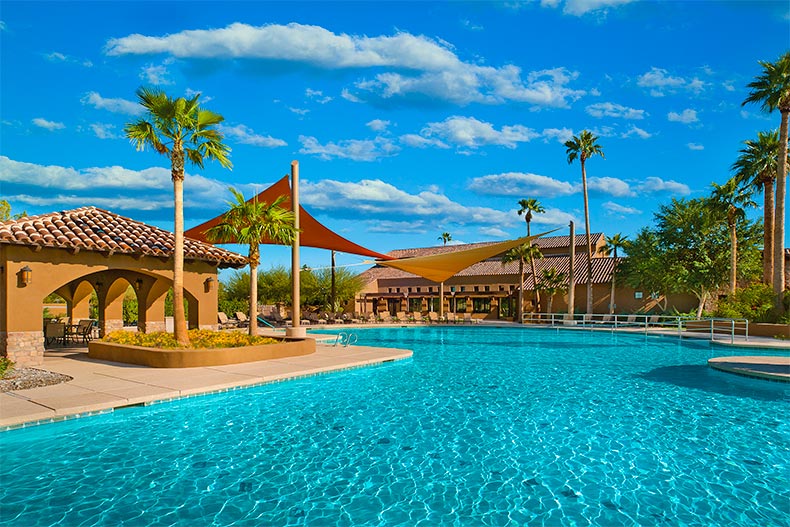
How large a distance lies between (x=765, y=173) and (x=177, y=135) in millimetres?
24924

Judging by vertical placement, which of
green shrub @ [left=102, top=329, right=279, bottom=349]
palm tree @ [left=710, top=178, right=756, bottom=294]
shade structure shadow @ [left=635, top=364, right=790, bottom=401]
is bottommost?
shade structure shadow @ [left=635, top=364, right=790, bottom=401]

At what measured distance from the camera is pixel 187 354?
10.8 m

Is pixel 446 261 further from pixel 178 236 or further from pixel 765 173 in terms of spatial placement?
pixel 765 173

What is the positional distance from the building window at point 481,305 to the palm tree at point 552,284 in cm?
474

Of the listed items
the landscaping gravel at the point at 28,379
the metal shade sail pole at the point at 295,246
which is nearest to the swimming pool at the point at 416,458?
the landscaping gravel at the point at 28,379

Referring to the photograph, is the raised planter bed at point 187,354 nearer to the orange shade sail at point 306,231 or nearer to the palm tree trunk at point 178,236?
the palm tree trunk at point 178,236

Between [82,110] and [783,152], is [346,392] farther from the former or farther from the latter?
[783,152]

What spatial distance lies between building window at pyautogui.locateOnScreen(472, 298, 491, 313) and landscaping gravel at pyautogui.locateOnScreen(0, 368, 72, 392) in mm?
30744

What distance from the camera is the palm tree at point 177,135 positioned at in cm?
1131

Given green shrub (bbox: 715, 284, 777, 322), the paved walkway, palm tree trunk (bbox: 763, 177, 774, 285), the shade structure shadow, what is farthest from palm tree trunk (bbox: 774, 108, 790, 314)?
the paved walkway

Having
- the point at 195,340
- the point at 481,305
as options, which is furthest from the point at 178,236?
the point at 481,305

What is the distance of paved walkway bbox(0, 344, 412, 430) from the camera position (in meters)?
6.95

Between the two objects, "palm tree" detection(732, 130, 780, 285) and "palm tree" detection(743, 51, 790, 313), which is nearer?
"palm tree" detection(743, 51, 790, 313)

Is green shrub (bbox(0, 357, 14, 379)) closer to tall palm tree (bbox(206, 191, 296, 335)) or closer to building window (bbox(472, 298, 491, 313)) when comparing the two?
tall palm tree (bbox(206, 191, 296, 335))
